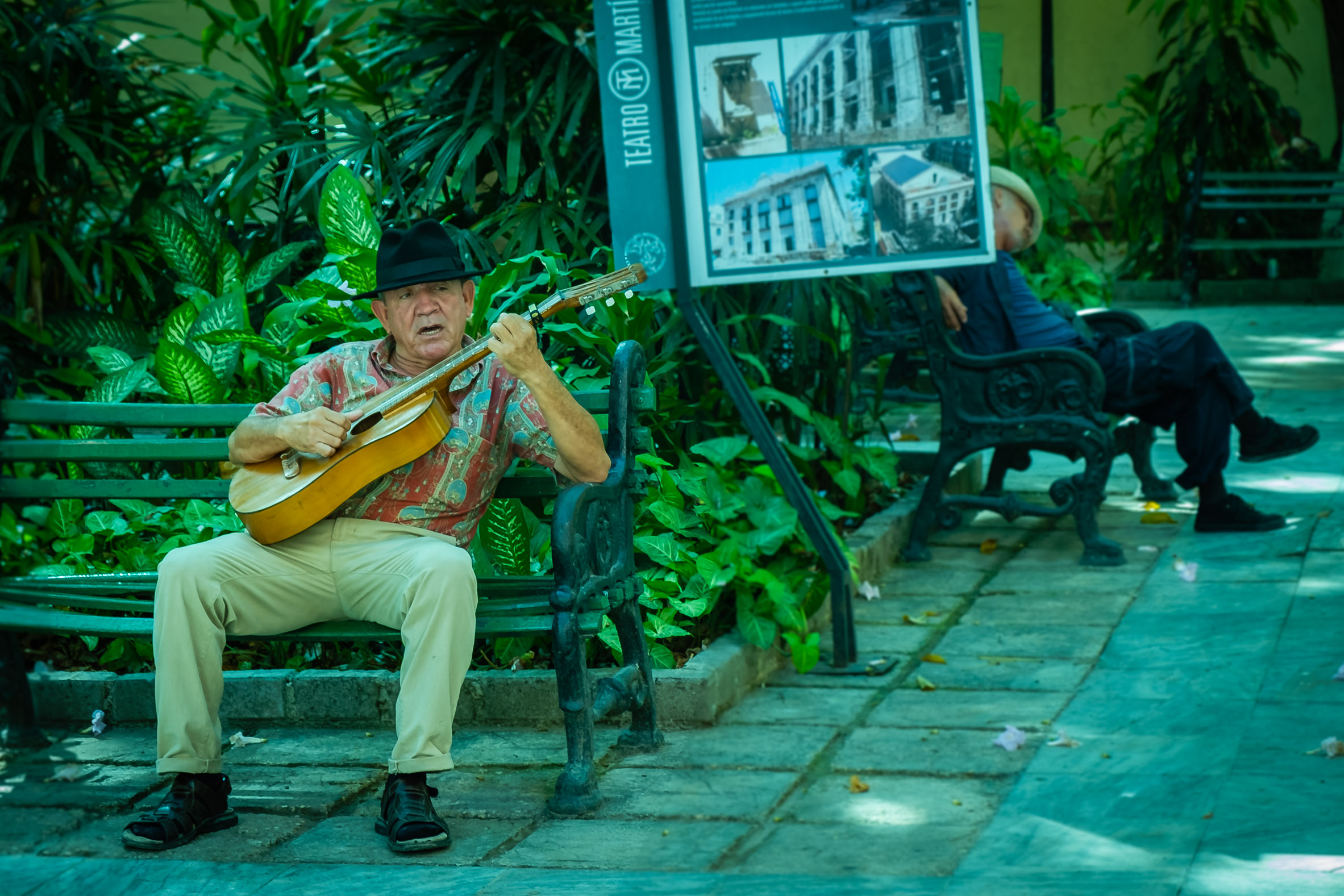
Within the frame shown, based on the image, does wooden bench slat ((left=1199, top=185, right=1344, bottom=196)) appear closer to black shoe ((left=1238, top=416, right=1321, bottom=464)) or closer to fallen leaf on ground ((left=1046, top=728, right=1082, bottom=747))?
black shoe ((left=1238, top=416, right=1321, bottom=464))

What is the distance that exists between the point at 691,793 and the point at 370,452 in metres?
1.04

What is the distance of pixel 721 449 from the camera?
4.70 metres

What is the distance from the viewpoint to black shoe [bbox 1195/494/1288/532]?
5.58m

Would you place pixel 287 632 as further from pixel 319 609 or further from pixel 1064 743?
pixel 1064 743

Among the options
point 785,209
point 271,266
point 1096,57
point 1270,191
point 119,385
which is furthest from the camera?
point 1096,57

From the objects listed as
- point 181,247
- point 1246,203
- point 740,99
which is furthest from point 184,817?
point 1246,203

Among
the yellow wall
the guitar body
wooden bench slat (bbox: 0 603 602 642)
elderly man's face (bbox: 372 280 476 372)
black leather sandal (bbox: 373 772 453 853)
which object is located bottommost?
black leather sandal (bbox: 373 772 453 853)

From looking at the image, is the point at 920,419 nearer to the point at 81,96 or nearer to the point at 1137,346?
the point at 1137,346

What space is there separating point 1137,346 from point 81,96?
4.20 metres

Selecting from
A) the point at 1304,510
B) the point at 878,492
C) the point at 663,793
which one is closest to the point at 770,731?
the point at 663,793

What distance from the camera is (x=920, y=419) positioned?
7.87 m

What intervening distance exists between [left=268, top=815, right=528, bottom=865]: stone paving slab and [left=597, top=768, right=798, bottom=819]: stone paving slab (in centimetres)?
24

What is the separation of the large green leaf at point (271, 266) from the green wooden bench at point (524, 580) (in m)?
1.20

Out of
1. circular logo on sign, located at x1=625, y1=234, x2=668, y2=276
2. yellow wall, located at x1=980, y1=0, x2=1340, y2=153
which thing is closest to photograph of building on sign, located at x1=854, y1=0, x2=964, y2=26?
circular logo on sign, located at x1=625, y1=234, x2=668, y2=276
